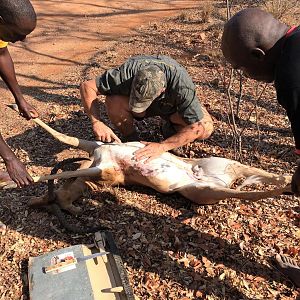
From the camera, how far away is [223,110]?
500 cm

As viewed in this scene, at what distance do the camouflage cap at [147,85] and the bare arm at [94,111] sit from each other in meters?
0.40

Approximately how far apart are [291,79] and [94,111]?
2.50m

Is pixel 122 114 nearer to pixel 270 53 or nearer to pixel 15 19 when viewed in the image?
pixel 15 19

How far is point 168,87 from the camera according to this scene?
3.85m

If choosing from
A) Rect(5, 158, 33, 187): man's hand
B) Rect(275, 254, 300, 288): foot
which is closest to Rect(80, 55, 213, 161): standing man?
Rect(5, 158, 33, 187): man's hand

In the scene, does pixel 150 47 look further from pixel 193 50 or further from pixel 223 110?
pixel 223 110

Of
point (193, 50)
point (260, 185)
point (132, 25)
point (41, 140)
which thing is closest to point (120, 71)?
point (41, 140)

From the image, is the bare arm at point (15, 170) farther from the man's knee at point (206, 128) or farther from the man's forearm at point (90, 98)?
the man's knee at point (206, 128)

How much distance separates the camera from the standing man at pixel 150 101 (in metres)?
3.68

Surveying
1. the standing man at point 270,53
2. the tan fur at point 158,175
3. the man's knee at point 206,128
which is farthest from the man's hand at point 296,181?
the man's knee at point 206,128

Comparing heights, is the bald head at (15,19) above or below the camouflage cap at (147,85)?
above

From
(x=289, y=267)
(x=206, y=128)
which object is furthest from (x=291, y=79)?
(x=206, y=128)

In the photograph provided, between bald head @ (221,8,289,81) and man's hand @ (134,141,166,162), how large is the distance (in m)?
1.60

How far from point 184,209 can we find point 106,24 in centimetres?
740
